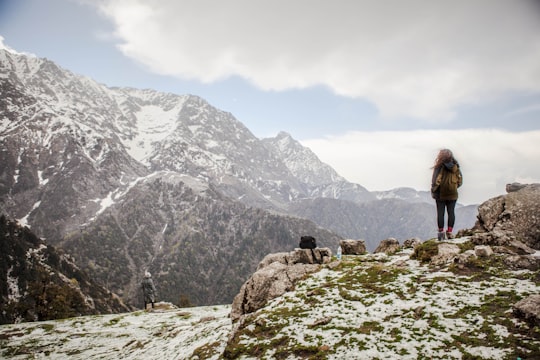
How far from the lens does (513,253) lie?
1936cm

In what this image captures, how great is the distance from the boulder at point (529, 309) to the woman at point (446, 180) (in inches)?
352

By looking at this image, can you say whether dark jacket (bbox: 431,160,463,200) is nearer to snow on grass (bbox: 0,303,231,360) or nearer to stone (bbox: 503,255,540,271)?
stone (bbox: 503,255,540,271)

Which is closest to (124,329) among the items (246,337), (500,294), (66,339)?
(66,339)

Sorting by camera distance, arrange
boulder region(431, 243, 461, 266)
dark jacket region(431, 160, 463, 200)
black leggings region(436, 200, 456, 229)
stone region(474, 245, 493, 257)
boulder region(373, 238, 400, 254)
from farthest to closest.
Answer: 1. boulder region(373, 238, 400, 254)
2. black leggings region(436, 200, 456, 229)
3. dark jacket region(431, 160, 463, 200)
4. boulder region(431, 243, 461, 266)
5. stone region(474, 245, 493, 257)

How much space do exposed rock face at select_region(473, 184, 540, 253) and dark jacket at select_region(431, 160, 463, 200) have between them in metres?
3.28

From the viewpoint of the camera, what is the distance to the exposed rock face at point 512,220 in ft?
69.0

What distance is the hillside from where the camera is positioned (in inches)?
531

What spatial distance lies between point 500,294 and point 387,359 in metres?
7.04

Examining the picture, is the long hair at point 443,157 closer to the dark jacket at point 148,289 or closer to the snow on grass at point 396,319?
the snow on grass at point 396,319

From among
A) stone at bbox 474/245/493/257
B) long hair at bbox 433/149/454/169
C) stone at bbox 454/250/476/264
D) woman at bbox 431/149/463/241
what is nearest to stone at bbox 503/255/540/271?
stone at bbox 474/245/493/257

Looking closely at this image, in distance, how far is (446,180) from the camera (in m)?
22.5

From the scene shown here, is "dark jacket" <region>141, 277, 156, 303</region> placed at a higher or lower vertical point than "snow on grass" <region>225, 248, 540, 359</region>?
lower

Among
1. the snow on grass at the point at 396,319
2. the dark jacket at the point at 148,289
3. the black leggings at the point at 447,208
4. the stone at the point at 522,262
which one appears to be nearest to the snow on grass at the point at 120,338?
the dark jacket at the point at 148,289

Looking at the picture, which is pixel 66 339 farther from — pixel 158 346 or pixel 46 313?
pixel 46 313
